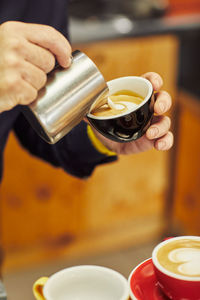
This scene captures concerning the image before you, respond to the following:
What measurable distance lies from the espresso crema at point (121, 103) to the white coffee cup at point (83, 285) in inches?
11.2

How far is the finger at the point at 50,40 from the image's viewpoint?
70cm

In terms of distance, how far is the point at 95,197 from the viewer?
2139mm

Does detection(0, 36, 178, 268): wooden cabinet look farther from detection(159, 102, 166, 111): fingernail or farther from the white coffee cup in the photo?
the white coffee cup

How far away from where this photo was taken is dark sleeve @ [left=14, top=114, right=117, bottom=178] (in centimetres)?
108

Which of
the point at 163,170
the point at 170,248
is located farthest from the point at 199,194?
the point at 170,248

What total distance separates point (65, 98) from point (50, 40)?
9 centimetres

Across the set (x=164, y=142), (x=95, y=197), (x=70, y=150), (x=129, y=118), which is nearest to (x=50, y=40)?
(x=129, y=118)

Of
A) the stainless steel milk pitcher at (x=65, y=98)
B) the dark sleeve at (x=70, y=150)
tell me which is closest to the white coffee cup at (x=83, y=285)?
the stainless steel milk pitcher at (x=65, y=98)

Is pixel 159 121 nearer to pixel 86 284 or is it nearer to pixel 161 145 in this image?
pixel 161 145

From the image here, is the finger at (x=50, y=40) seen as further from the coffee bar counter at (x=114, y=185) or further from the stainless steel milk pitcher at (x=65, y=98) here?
the coffee bar counter at (x=114, y=185)

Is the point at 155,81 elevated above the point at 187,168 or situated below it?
above

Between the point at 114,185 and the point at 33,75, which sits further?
the point at 114,185

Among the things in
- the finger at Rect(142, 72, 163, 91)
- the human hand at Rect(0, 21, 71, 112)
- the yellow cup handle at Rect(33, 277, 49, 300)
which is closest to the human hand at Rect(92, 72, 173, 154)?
the finger at Rect(142, 72, 163, 91)

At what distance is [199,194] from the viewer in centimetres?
208
